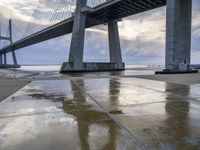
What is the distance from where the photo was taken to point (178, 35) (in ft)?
76.7

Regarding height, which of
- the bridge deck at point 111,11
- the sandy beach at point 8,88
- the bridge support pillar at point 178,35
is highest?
the bridge deck at point 111,11

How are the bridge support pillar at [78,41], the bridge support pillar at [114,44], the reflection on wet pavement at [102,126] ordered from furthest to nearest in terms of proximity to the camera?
1. the bridge support pillar at [114,44]
2. the bridge support pillar at [78,41]
3. the reflection on wet pavement at [102,126]

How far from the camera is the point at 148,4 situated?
32.8m

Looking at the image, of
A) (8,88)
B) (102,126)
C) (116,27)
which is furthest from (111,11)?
(102,126)

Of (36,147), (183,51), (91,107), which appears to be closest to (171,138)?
(36,147)

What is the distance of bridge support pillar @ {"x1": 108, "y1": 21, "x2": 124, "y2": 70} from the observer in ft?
132

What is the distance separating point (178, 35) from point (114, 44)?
18.0m

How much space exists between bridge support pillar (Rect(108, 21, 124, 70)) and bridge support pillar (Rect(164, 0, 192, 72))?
16.8 metres

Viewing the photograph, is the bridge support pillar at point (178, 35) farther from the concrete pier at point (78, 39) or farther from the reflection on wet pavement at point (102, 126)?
the reflection on wet pavement at point (102, 126)

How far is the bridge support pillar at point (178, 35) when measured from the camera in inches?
874

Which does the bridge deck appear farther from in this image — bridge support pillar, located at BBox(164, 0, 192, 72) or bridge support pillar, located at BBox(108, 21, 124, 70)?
bridge support pillar, located at BBox(164, 0, 192, 72)

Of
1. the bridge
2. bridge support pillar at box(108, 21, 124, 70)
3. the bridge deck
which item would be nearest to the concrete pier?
the bridge

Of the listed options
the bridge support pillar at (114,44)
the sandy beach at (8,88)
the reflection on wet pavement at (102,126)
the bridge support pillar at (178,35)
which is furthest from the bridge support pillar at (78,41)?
Answer: the reflection on wet pavement at (102,126)

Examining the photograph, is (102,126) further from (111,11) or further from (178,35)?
(111,11)
